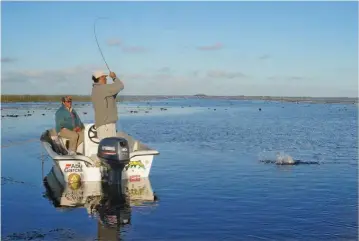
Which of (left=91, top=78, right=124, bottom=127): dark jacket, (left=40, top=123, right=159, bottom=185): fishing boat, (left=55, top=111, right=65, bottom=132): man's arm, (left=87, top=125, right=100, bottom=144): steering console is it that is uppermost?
(left=91, top=78, right=124, bottom=127): dark jacket

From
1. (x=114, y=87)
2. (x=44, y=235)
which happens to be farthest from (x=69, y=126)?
(x=44, y=235)

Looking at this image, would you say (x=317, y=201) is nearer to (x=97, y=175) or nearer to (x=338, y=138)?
(x=97, y=175)

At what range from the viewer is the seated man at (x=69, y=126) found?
42.3 feet

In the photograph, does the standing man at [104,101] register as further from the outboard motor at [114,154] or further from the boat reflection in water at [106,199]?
the boat reflection in water at [106,199]

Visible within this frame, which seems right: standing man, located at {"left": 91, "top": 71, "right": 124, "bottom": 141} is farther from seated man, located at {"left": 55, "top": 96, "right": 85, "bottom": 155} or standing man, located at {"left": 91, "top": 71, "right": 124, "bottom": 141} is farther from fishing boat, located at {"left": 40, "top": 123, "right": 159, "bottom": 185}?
seated man, located at {"left": 55, "top": 96, "right": 85, "bottom": 155}

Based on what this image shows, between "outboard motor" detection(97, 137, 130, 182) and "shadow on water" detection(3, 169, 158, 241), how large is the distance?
41cm

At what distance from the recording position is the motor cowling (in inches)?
384

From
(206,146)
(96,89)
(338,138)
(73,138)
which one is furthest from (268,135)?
(96,89)

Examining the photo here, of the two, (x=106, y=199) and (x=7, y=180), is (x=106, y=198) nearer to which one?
(x=106, y=199)

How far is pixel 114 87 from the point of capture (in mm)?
10398

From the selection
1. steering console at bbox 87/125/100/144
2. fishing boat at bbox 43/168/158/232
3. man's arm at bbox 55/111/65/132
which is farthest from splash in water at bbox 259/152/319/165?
man's arm at bbox 55/111/65/132

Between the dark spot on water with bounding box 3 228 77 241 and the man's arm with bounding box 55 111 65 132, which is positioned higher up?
the man's arm with bounding box 55 111 65 132

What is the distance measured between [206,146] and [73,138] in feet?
27.2

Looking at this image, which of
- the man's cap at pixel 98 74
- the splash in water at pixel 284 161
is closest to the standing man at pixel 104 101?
the man's cap at pixel 98 74
